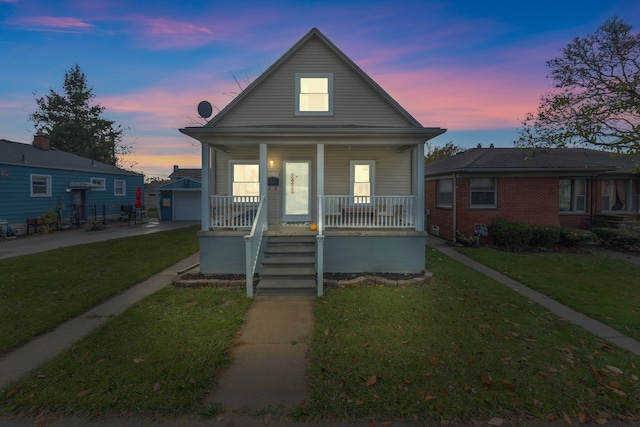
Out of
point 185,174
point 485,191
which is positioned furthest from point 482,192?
point 185,174

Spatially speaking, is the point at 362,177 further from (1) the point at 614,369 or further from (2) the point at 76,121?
(2) the point at 76,121

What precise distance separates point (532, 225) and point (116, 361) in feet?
47.4

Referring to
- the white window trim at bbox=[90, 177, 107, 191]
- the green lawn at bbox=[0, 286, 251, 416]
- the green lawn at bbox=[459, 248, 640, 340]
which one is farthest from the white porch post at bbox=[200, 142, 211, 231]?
the white window trim at bbox=[90, 177, 107, 191]

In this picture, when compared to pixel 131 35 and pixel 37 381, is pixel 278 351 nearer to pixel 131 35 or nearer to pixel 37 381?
pixel 37 381

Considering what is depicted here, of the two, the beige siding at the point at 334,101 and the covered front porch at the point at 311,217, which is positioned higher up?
the beige siding at the point at 334,101

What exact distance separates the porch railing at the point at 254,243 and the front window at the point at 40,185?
16.6 metres

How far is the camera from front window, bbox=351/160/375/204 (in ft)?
33.9

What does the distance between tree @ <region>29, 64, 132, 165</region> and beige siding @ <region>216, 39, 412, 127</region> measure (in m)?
36.5

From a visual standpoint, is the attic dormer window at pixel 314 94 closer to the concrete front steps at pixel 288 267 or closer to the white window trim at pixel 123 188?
the concrete front steps at pixel 288 267

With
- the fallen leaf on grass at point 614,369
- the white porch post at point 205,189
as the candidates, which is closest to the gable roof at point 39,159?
the white porch post at point 205,189

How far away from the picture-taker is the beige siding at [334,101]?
10.2 m

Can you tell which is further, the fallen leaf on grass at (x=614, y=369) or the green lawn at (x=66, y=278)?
the green lawn at (x=66, y=278)

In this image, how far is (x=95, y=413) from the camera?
2826 millimetres

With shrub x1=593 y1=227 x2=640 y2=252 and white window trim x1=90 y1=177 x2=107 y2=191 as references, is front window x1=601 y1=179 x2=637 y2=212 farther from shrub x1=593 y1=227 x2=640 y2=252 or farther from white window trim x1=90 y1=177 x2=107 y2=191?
white window trim x1=90 y1=177 x2=107 y2=191
